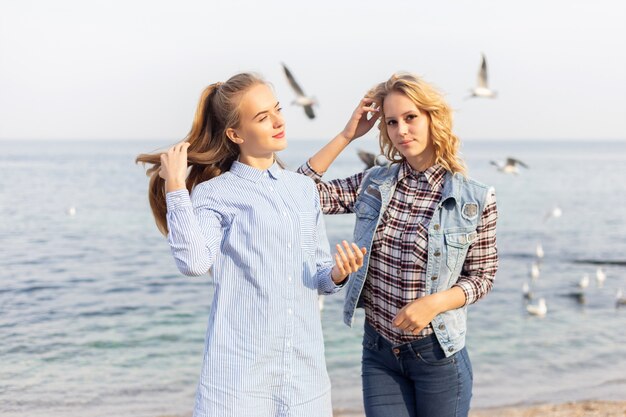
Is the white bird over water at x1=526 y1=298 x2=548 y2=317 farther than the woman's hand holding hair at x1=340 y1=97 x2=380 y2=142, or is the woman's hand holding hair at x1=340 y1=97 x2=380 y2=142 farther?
the white bird over water at x1=526 y1=298 x2=548 y2=317

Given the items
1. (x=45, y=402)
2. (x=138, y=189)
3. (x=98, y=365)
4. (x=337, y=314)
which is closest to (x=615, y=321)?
(x=337, y=314)

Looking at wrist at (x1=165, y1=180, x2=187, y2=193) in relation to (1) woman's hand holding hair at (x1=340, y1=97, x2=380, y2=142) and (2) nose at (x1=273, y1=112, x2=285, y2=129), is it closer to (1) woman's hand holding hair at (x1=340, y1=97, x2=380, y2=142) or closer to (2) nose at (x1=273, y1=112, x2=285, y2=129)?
(2) nose at (x1=273, y1=112, x2=285, y2=129)

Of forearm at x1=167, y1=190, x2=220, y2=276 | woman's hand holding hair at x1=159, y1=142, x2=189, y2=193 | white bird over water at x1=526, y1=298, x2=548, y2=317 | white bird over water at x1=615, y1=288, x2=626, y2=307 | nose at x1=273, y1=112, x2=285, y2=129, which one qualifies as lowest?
white bird over water at x1=615, y1=288, x2=626, y2=307

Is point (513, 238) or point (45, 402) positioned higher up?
point (45, 402)

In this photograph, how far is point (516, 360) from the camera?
10.7 m

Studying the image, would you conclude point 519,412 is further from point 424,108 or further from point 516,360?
point 424,108

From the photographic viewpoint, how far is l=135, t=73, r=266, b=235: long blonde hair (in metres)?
3.04

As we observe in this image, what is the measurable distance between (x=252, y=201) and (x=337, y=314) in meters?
10.5

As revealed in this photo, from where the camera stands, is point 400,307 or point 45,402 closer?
point 400,307

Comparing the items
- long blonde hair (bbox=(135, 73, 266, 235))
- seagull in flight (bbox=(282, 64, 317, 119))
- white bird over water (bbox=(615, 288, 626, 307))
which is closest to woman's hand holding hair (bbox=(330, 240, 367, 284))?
long blonde hair (bbox=(135, 73, 266, 235))

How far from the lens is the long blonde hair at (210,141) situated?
9.97 ft

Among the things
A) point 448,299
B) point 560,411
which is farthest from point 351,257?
point 560,411

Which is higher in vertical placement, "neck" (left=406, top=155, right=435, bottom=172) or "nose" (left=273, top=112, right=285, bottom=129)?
"nose" (left=273, top=112, right=285, bottom=129)

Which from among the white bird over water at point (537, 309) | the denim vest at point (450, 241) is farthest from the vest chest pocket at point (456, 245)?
the white bird over water at point (537, 309)
